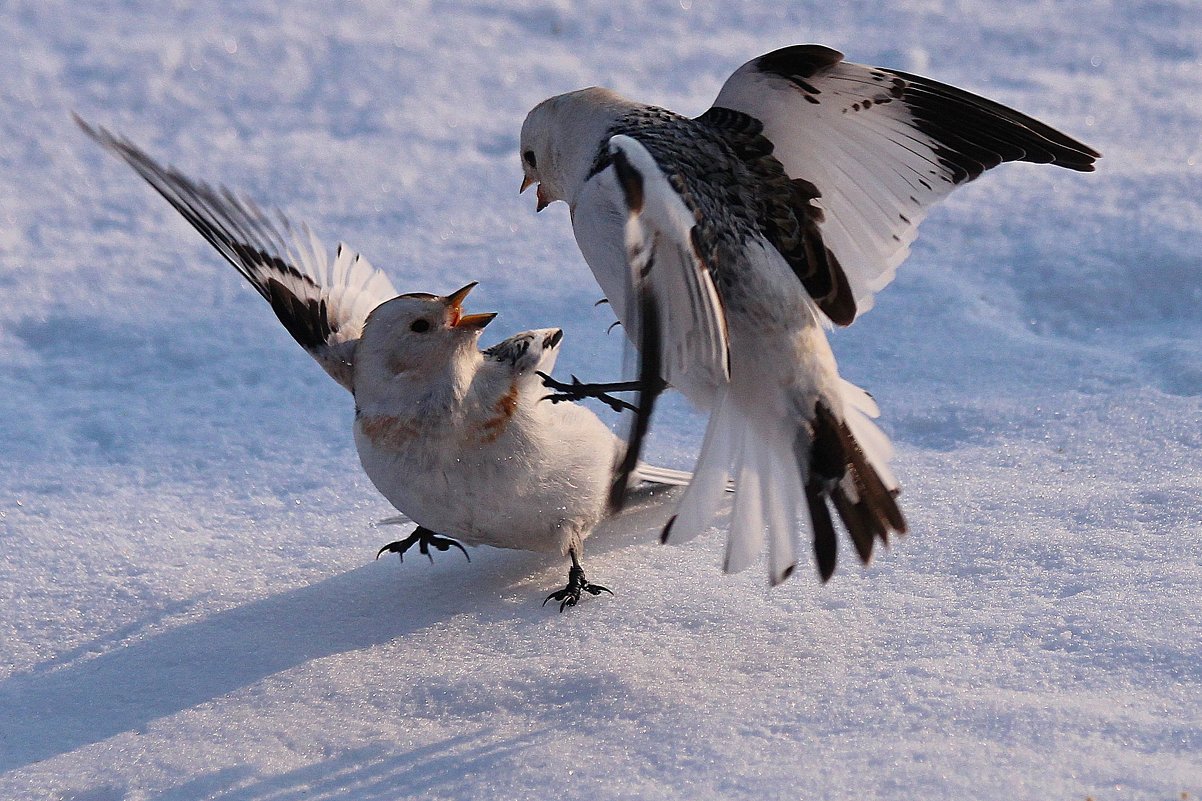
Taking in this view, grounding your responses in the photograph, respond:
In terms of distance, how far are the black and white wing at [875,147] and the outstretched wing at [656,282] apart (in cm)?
65

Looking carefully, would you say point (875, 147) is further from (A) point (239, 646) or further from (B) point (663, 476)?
(A) point (239, 646)

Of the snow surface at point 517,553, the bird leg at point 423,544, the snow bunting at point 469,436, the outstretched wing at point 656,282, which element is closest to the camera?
the outstretched wing at point 656,282

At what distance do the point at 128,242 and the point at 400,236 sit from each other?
2.86 feet

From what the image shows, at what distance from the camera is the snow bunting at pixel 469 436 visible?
96.4 inches

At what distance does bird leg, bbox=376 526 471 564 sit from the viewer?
107 inches

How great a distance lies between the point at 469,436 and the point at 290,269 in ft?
3.06

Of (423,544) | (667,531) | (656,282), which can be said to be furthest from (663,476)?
(656,282)

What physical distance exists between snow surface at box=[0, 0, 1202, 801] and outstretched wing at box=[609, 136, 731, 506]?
1.68ft

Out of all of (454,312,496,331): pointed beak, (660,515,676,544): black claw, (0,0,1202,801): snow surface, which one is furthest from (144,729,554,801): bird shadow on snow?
(454,312,496,331): pointed beak

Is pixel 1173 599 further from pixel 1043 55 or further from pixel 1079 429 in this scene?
pixel 1043 55

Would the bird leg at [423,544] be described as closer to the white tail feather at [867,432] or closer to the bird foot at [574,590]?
the bird foot at [574,590]

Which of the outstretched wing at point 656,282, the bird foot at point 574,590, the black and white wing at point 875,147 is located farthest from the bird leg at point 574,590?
the black and white wing at point 875,147

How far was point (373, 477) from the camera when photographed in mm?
2518

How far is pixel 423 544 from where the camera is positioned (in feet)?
8.99
